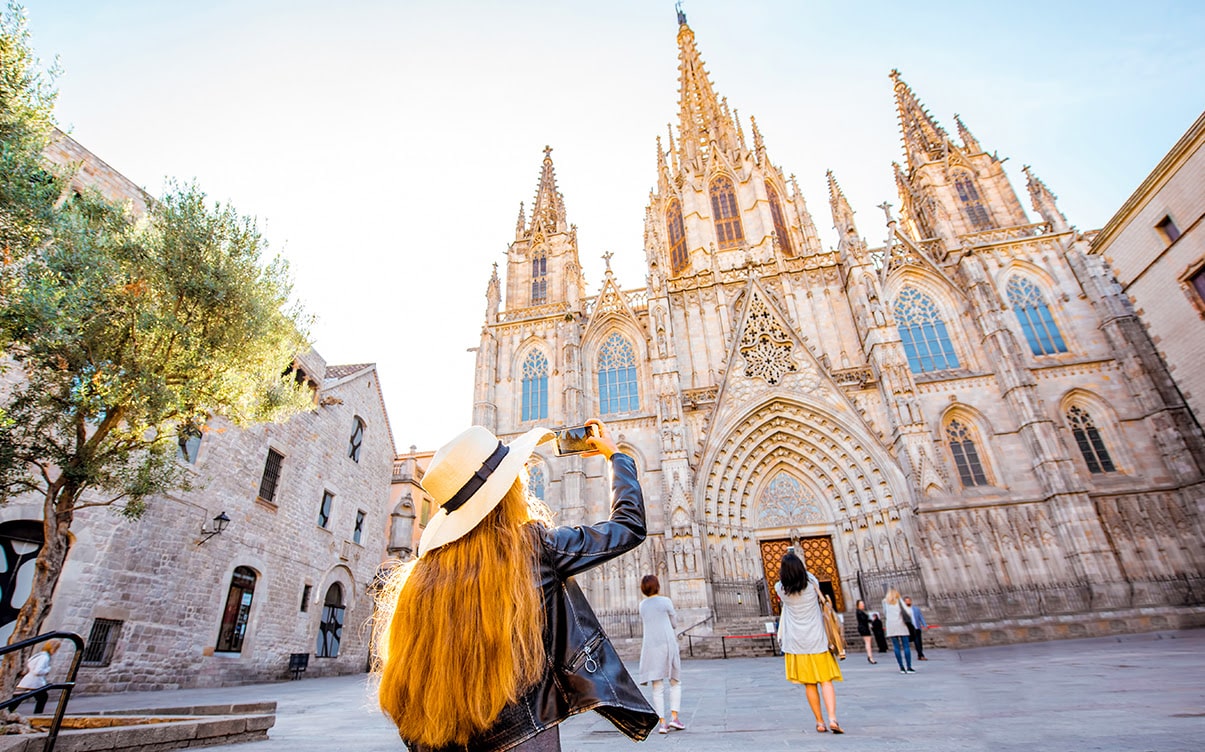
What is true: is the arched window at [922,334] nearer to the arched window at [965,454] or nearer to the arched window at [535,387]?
the arched window at [965,454]

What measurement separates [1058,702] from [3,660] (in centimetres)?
1046

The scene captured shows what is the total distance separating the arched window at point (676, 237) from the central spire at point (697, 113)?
8.44 ft

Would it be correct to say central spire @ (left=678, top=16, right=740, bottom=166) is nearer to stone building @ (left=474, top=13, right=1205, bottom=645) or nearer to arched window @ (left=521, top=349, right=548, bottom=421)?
stone building @ (left=474, top=13, right=1205, bottom=645)

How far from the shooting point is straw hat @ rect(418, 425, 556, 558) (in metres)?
1.53

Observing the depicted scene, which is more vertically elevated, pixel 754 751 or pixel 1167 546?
pixel 1167 546

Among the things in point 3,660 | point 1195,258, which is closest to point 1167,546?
point 1195,258

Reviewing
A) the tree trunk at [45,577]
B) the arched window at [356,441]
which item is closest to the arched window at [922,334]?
the arched window at [356,441]

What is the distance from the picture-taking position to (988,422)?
18.0m

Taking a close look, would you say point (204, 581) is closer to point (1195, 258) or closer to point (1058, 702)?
point (1058, 702)

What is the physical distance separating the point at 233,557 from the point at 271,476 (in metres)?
2.40

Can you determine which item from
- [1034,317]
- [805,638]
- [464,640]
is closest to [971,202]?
[1034,317]

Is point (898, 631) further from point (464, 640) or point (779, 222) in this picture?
point (779, 222)

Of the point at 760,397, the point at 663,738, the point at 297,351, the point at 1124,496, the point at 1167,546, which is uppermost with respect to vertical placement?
the point at 760,397

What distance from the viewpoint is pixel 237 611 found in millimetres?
12336
